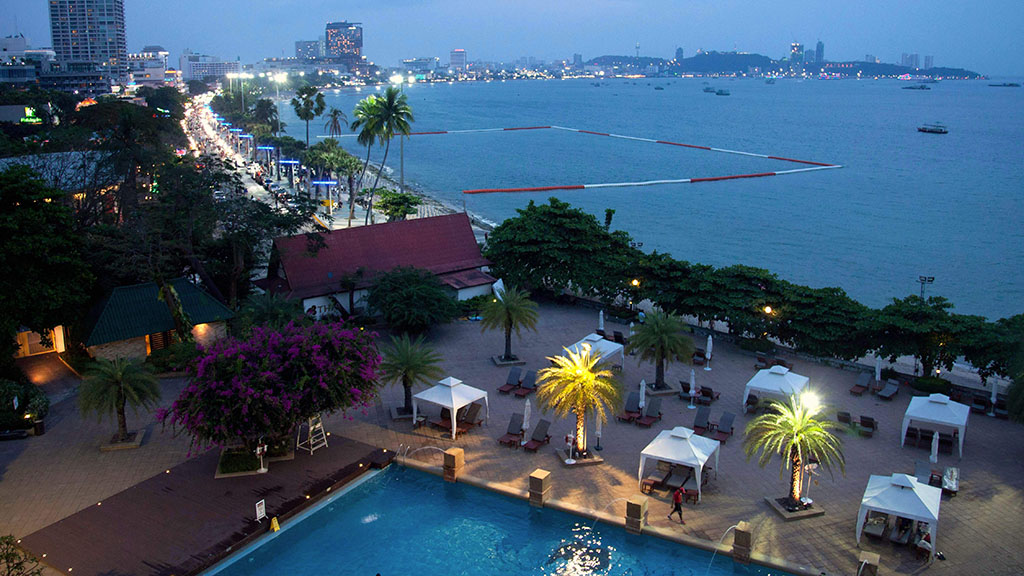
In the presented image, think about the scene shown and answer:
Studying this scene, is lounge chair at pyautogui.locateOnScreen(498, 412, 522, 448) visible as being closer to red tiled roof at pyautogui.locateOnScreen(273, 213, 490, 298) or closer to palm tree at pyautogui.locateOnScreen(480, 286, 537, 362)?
palm tree at pyautogui.locateOnScreen(480, 286, 537, 362)

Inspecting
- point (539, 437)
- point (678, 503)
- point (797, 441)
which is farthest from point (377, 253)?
point (797, 441)

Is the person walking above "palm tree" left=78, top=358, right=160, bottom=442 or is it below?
below

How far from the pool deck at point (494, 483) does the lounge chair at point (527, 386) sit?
0.34m

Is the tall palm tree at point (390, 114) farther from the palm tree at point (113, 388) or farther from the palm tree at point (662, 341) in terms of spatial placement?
the palm tree at point (113, 388)

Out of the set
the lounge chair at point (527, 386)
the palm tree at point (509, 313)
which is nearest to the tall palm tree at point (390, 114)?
the palm tree at point (509, 313)

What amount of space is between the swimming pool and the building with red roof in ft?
47.2

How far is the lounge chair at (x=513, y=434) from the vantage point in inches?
818

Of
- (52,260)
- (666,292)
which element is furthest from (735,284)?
(52,260)

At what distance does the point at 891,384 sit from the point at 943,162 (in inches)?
4182

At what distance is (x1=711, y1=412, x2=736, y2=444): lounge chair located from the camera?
21.1m

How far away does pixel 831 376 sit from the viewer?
2653 cm

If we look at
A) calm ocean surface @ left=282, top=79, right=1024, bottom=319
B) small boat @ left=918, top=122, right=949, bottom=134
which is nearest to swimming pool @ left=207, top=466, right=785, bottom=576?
calm ocean surface @ left=282, top=79, right=1024, bottom=319

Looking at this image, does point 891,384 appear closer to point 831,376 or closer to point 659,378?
point 831,376

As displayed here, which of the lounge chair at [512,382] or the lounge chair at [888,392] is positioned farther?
the lounge chair at [512,382]
